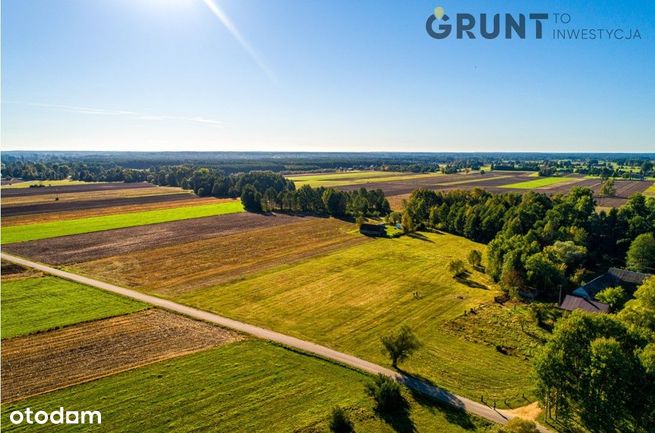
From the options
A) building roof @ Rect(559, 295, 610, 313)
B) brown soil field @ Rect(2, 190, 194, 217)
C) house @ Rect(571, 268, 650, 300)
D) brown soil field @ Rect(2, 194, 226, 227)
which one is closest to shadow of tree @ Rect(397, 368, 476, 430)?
building roof @ Rect(559, 295, 610, 313)

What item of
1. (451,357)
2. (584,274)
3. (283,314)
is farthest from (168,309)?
(584,274)

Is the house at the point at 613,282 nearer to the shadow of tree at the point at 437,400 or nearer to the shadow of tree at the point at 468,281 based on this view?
the shadow of tree at the point at 468,281

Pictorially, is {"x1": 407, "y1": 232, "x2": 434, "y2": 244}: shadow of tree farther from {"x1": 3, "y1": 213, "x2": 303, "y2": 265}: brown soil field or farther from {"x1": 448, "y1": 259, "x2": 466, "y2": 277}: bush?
{"x1": 3, "y1": 213, "x2": 303, "y2": 265}: brown soil field

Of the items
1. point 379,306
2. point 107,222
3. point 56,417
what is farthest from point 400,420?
point 107,222

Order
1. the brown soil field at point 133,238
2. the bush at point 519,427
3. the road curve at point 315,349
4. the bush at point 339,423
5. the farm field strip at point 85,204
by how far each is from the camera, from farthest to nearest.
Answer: the farm field strip at point 85,204
the brown soil field at point 133,238
the road curve at point 315,349
the bush at point 339,423
the bush at point 519,427

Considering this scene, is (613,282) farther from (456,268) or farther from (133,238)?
(133,238)

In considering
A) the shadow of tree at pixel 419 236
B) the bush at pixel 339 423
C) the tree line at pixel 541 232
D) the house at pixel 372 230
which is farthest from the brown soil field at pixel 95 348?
the shadow of tree at pixel 419 236
